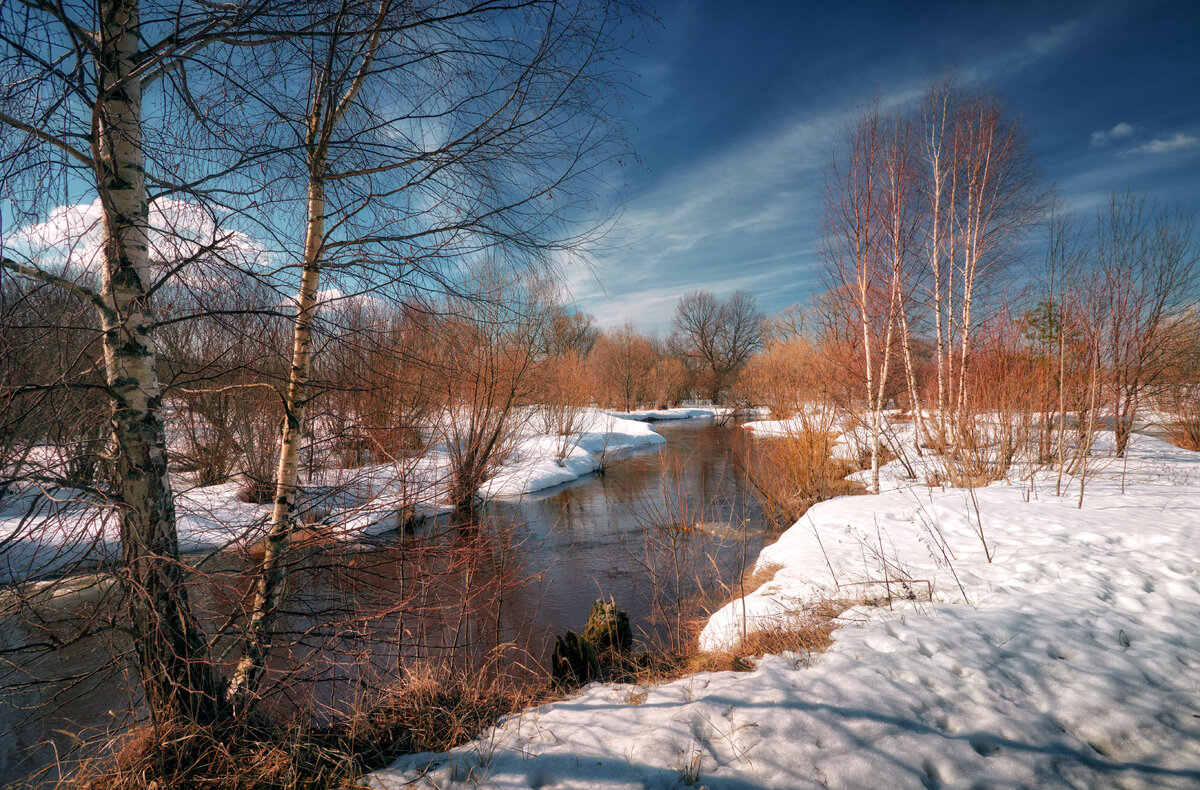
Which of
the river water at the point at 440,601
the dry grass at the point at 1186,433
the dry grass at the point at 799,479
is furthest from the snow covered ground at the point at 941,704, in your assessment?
the dry grass at the point at 1186,433

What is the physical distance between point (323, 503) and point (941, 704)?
3.49 meters

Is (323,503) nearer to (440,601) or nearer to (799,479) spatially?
(440,601)

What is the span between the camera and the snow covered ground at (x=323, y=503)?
201cm

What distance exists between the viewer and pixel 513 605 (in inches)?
225

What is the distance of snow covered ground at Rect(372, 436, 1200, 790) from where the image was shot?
2.20 m

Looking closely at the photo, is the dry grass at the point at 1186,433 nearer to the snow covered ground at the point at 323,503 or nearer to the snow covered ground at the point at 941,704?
the snow covered ground at the point at 941,704

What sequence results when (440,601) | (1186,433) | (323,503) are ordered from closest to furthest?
(323,503) → (440,601) → (1186,433)

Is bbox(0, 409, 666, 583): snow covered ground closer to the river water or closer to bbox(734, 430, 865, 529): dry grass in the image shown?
the river water

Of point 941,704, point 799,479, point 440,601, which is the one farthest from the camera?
point 799,479

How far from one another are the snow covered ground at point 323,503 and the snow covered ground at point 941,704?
1.39 m

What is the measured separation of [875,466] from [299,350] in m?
7.80

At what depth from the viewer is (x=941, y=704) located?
255cm

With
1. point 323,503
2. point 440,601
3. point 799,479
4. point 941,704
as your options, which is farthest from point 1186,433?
point 323,503

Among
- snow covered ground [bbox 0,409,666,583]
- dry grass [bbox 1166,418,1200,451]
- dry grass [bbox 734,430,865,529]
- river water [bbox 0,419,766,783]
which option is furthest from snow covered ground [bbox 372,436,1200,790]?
dry grass [bbox 1166,418,1200,451]
